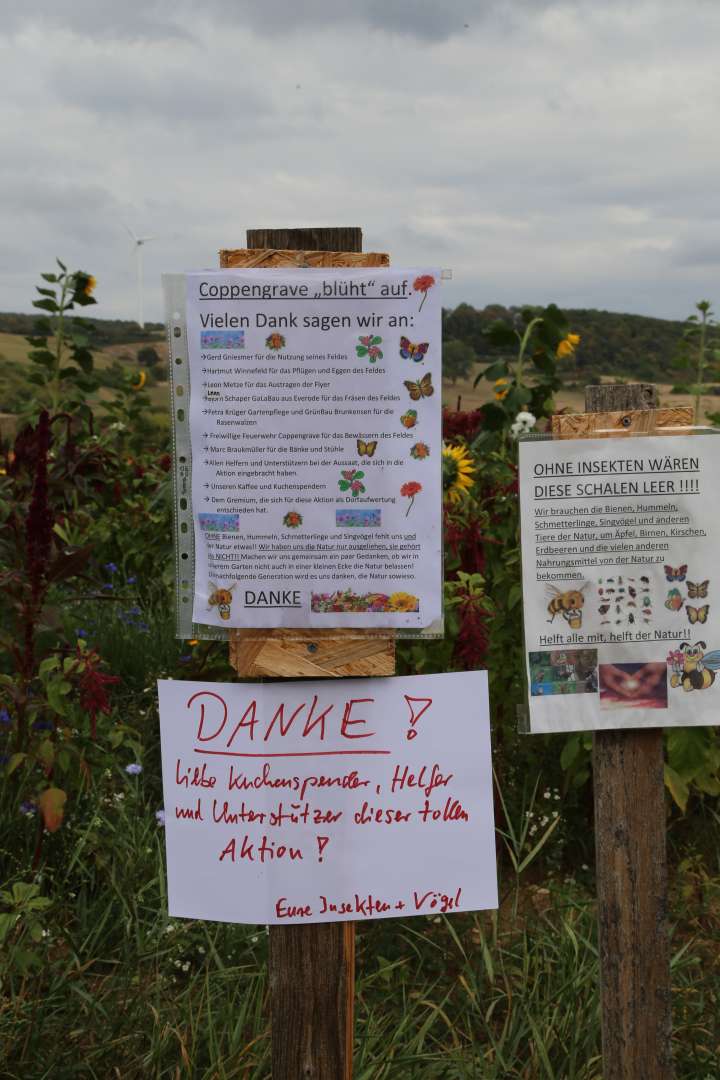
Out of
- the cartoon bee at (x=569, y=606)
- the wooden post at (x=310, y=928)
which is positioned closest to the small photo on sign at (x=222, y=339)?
the wooden post at (x=310, y=928)

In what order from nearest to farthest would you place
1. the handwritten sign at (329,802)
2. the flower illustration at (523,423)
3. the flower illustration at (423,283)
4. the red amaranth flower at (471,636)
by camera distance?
the flower illustration at (423,283) → the handwritten sign at (329,802) → the red amaranth flower at (471,636) → the flower illustration at (523,423)

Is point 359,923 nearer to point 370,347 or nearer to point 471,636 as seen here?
point 471,636

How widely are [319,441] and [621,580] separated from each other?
0.61 meters

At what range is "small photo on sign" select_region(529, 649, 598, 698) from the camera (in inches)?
77.7

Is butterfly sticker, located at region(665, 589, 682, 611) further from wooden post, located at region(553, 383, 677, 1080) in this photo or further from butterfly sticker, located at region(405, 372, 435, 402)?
butterfly sticker, located at region(405, 372, 435, 402)

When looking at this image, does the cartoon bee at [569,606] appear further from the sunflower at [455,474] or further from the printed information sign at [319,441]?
the sunflower at [455,474]

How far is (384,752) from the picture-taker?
1.94m

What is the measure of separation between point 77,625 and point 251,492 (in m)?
2.44

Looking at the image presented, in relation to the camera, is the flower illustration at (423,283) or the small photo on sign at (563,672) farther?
the small photo on sign at (563,672)

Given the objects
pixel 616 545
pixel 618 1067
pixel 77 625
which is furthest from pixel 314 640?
pixel 77 625

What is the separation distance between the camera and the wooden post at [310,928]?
1819mm

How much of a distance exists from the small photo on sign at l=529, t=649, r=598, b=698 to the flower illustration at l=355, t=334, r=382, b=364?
623mm

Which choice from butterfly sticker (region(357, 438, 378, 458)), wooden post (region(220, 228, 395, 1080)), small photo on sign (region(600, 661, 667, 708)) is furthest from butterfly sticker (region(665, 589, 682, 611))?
butterfly sticker (region(357, 438, 378, 458))

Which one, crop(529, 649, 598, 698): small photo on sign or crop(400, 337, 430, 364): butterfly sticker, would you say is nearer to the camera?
crop(400, 337, 430, 364): butterfly sticker
